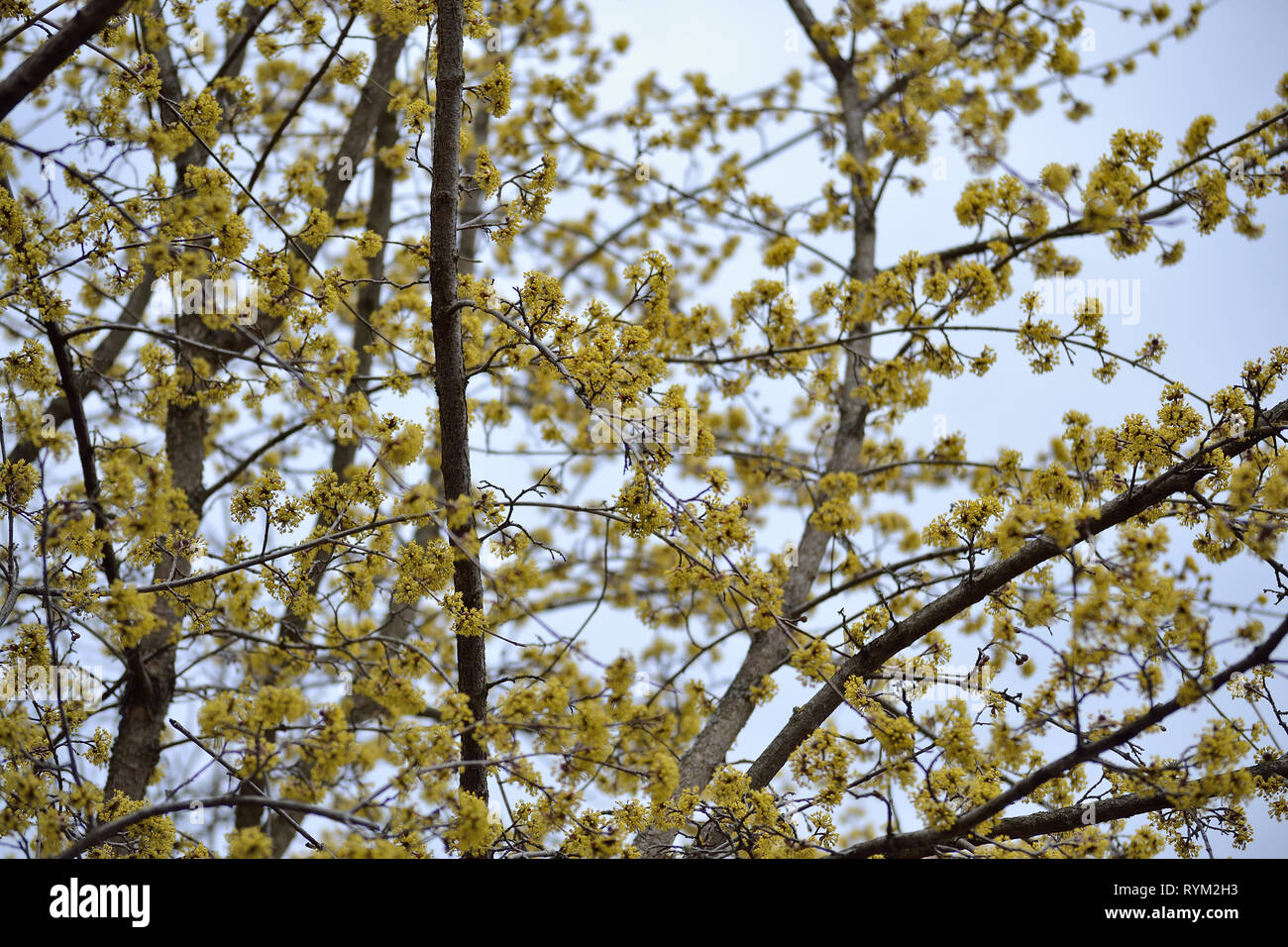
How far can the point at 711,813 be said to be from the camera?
380 cm

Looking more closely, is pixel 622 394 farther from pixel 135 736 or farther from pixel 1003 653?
pixel 135 736

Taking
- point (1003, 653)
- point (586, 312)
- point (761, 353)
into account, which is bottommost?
point (1003, 653)

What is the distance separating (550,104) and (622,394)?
431 centimetres

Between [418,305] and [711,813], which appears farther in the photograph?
[418,305]
